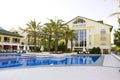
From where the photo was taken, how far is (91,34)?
5275 centimetres

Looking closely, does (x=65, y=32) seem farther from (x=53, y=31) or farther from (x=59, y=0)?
(x=59, y=0)

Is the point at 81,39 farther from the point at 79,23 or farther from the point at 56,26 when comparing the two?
the point at 56,26

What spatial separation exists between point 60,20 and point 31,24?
6.44m

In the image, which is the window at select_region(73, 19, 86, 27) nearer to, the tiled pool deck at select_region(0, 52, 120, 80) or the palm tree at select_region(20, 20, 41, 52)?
the palm tree at select_region(20, 20, 41, 52)

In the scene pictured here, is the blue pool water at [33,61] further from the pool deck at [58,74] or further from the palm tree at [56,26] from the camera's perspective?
the palm tree at [56,26]

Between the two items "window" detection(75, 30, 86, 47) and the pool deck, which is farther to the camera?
"window" detection(75, 30, 86, 47)

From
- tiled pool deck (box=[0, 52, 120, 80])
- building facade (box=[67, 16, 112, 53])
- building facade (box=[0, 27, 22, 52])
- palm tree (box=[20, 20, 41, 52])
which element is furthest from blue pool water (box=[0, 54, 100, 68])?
building facade (box=[67, 16, 112, 53])

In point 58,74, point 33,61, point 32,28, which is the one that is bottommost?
point 33,61

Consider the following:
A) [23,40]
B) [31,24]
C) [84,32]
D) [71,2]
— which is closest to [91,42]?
[84,32]

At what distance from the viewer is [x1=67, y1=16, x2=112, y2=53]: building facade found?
51.4 meters

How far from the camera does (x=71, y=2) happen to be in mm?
A: 21047

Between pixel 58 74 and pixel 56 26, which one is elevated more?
pixel 56 26

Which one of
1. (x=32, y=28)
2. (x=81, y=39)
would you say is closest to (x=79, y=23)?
(x=81, y=39)

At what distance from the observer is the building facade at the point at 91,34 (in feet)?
169
